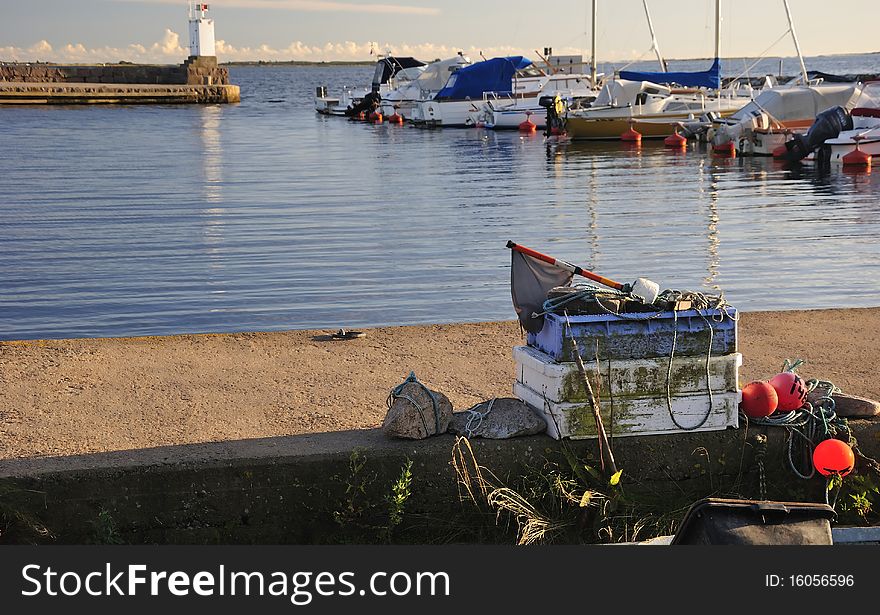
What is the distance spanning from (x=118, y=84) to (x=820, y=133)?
79.5 meters

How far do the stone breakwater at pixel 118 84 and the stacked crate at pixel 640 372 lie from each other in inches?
3417

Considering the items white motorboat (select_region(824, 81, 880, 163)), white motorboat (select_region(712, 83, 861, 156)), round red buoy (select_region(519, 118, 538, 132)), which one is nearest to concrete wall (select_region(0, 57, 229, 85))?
→ round red buoy (select_region(519, 118, 538, 132))

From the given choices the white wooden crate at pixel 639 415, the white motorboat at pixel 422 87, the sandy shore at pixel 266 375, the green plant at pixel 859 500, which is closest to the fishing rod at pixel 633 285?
the white wooden crate at pixel 639 415

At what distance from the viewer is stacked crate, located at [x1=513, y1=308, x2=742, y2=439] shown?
6.23 m

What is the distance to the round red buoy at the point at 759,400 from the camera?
6.54 m

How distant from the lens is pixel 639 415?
6.36 m

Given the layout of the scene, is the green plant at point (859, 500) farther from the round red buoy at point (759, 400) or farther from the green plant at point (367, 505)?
the green plant at point (367, 505)

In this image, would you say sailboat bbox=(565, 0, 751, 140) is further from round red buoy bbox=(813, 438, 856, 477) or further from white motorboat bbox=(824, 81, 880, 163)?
round red buoy bbox=(813, 438, 856, 477)

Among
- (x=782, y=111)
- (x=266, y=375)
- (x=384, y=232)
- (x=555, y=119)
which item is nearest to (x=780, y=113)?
(x=782, y=111)

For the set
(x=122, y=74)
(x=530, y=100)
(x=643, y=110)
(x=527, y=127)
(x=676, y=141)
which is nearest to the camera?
(x=676, y=141)

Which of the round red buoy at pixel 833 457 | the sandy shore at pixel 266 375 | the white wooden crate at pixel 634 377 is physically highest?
the white wooden crate at pixel 634 377

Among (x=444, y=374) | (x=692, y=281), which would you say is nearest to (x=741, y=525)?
(x=444, y=374)

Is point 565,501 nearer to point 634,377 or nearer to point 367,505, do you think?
point 634,377

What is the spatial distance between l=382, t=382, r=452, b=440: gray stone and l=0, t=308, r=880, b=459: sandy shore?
2.04 feet
